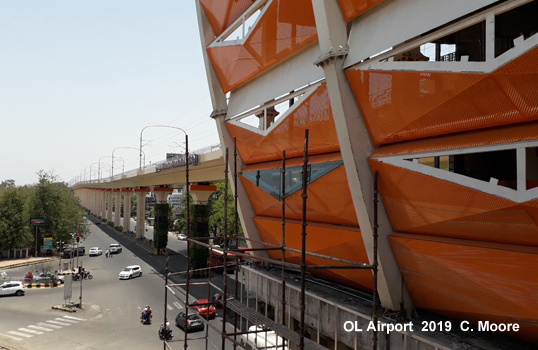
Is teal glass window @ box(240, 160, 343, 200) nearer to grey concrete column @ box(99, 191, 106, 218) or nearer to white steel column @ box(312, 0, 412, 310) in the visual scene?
white steel column @ box(312, 0, 412, 310)

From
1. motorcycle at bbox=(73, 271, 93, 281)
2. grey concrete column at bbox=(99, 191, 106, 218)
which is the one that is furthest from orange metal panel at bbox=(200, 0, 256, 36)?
grey concrete column at bbox=(99, 191, 106, 218)

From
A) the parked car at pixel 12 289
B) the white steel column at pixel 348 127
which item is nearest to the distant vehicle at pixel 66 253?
the parked car at pixel 12 289

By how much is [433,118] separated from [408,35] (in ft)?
5.87

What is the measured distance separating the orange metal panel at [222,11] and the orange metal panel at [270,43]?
43.9 inches

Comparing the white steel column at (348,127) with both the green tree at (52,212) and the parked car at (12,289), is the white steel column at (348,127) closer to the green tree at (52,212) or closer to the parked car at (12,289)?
the parked car at (12,289)

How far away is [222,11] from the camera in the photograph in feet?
54.3

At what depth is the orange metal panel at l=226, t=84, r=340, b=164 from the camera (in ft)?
35.2

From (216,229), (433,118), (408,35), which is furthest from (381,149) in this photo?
(216,229)

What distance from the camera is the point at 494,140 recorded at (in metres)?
6.88

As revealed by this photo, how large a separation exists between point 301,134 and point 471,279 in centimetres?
598

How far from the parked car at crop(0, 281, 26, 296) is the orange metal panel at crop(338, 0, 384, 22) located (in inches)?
1248

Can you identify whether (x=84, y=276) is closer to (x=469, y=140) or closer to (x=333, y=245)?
(x=333, y=245)

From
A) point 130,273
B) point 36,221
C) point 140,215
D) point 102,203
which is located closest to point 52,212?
point 36,221

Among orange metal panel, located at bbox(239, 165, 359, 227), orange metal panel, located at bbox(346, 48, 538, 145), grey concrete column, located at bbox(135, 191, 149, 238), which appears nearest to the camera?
orange metal panel, located at bbox(346, 48, 538, 145)
